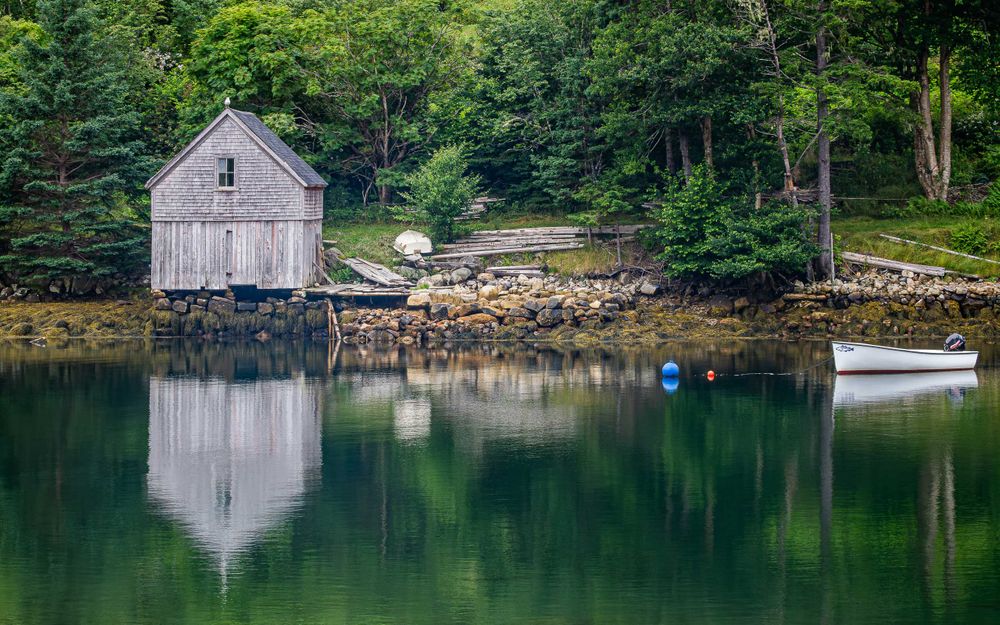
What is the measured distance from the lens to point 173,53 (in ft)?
219

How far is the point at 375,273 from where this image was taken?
167 feet

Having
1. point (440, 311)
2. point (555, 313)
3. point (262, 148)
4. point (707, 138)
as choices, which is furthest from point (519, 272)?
point (262, 148)

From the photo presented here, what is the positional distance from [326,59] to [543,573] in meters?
37.4

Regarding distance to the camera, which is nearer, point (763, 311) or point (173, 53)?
point (763, 311)

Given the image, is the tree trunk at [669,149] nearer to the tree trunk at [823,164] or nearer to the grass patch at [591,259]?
the grass patch at [591,259]

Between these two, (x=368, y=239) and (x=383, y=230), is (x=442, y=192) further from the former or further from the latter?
(x=368, y=239)

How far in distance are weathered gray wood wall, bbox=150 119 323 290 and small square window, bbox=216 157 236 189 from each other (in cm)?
18

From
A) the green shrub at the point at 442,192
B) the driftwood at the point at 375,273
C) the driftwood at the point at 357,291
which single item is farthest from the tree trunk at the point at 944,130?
the driftwood at the point at 357,291

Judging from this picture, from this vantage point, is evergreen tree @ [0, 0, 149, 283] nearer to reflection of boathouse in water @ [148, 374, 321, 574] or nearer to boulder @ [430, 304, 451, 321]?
boulder @ [430, 304, 451, 321]

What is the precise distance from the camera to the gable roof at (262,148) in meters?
49.6

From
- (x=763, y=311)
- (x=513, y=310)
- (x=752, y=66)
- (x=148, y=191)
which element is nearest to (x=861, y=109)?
(x=752, y=66)

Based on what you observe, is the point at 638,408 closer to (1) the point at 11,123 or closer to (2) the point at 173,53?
(1) the point at 11,123

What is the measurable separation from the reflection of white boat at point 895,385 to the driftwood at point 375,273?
17334 mm

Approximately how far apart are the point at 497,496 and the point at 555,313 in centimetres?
2307
